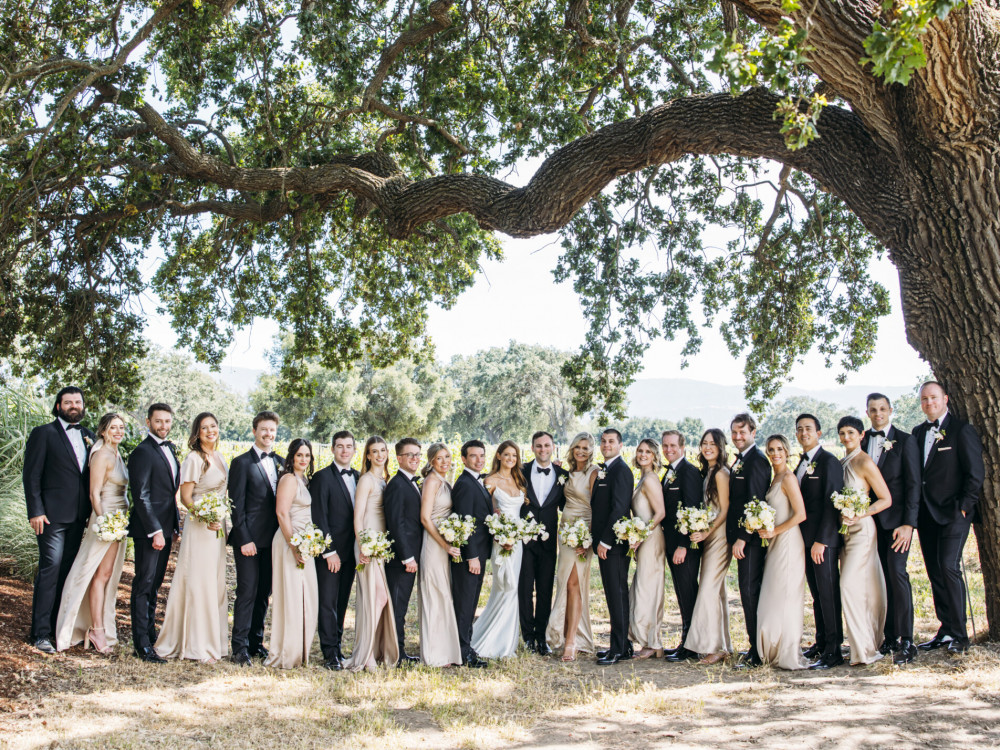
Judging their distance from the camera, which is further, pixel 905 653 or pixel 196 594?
pixel 196 594

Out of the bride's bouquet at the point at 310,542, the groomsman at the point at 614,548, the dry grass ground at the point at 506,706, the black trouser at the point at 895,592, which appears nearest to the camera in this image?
the dry grass ground at the point at 506,706

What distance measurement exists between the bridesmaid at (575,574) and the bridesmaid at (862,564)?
91.8 inches

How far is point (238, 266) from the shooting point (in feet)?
46.1

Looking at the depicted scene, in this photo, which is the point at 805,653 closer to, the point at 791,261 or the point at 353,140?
the point at 791,261

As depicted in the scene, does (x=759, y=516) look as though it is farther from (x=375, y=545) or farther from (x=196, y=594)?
(x=196, y=594)

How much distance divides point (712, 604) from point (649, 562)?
0.70 meters

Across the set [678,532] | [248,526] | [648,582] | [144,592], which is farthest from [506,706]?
[144,592]

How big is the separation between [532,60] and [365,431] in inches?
1646

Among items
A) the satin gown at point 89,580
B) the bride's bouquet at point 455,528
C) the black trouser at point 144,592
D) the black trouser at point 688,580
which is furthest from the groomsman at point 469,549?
the satin gown at point 89,580

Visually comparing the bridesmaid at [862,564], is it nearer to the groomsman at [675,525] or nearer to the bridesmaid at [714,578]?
the bridesmaid at [714,578]

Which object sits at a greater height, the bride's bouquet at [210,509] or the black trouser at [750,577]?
the bride's bouquet at [210,509]

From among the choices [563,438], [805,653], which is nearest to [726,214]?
[805,653]

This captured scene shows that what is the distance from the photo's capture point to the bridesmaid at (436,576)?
732 cm

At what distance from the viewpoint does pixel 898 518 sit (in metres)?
7.07
